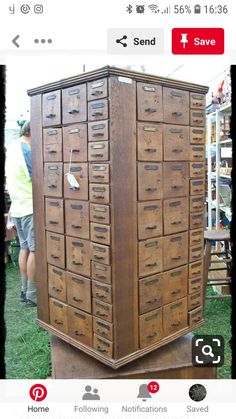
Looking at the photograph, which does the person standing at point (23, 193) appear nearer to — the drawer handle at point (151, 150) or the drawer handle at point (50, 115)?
the drawer handle at point (50, 115)

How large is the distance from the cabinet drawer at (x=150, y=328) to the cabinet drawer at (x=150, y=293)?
0.02 meters

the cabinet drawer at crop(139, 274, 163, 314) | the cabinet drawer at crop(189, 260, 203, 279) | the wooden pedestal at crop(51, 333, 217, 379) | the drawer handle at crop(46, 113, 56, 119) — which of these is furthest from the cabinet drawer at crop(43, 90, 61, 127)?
the wooden pedestal at crop(51, 333, 217, 379)

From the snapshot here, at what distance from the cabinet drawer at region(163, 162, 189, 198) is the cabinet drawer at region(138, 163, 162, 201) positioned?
3cm

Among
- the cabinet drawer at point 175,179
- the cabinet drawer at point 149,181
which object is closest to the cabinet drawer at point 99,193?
the cabinet drawer at point 149,181

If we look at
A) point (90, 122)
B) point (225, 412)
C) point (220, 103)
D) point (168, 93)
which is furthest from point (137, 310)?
point (220, 103)

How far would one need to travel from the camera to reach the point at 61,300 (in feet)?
4.36

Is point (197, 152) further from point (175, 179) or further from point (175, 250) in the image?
point (175, 250)

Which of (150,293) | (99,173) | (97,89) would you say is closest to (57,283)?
(150,293)

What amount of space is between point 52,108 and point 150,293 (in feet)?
2.32

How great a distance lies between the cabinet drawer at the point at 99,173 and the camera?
107cm

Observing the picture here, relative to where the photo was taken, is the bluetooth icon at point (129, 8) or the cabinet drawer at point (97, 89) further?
the cabinet drawer at point (97, 89)

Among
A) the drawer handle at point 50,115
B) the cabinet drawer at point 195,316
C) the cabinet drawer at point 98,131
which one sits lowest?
the cabinet drawer at point 195,316

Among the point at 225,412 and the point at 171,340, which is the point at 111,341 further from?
the point at 225,412

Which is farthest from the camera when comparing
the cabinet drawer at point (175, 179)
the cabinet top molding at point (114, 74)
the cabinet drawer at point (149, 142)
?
the cabinet drawer at point (175, 179)
